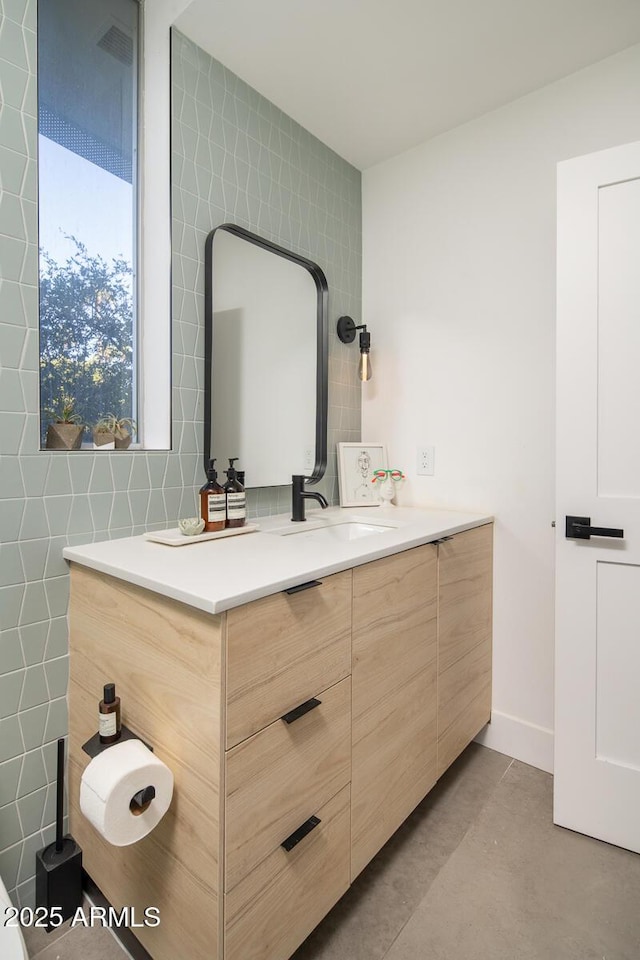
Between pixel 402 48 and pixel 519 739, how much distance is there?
2397 millimetres

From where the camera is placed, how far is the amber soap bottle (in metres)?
1.02

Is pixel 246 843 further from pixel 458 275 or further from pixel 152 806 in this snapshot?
pixel 458 275

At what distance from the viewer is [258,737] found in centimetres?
88

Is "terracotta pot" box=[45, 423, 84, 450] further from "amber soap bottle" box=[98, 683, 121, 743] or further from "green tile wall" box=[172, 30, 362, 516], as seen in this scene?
"amber soap bottle" box=[98, 683, 121, 743]

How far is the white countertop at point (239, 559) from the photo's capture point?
88cm

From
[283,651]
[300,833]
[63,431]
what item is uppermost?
[63,431]

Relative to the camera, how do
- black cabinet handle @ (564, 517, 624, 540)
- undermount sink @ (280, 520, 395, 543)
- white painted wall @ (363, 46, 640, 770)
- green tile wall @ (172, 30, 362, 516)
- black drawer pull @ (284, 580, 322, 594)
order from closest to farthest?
black drawer pull @ (284, 580, 322, 594) → black cabinet handle @ (564, 517, 624, 540) → green tile wall @ (172, 30, 362, 516) → undermount sink @ (280, 520, 395, 543) → white painted wall @ (363, 46, 640, 770)

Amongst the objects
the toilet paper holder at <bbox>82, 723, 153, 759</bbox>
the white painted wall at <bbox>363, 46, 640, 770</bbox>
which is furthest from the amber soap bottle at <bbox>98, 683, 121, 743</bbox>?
the white painted wall at <bbox>363, 46, 640, 770</bbox>

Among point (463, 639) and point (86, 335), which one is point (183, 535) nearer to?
point (86, 335)

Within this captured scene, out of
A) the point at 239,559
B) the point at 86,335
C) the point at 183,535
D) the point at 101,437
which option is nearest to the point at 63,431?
the point at 101,437

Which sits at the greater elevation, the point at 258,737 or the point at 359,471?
the point at 359,471

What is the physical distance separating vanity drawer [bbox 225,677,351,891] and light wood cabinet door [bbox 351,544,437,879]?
0.08 meters

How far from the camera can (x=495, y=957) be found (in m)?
1.08

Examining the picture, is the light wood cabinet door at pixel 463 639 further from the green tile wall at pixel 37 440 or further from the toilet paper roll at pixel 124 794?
the toilet paper roll at pixel 124 794
